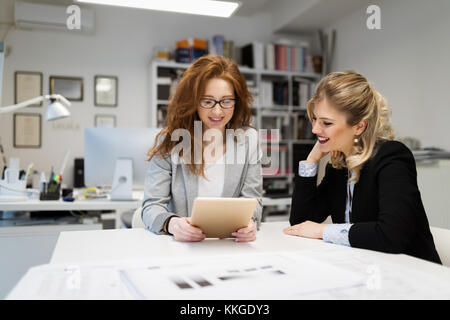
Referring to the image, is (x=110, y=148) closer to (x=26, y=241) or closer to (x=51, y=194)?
(x=51, y=194)

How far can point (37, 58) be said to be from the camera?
13.3ft

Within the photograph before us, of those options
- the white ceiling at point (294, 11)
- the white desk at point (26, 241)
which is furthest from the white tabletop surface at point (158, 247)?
the white ceiling at point (294, 11)

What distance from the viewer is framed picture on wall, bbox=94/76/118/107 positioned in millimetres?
4235

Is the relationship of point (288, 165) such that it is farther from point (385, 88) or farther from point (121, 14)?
point (121, 14)

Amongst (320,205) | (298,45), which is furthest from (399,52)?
(320,205)

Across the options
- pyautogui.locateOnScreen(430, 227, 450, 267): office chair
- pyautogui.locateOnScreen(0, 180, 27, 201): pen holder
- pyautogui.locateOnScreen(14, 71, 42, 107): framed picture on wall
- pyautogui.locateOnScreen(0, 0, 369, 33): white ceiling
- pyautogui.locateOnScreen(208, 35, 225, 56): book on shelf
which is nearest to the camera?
pyautogui.locateOnScreen(430, 227, 450, 267): office chair

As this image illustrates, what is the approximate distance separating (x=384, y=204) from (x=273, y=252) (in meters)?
0.34

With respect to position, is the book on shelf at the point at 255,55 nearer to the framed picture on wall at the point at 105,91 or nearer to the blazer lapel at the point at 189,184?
the framed picture on wall at the point at 105,91

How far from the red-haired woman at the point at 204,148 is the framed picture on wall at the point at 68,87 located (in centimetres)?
302

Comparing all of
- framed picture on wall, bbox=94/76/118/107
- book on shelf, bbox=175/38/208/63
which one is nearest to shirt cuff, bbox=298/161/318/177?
book on shelf, bbox=175/38/208/63

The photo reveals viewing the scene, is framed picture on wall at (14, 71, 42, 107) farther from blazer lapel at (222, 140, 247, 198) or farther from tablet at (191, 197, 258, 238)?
tablet at (191, 197, 258, 238)

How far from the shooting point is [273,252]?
0.96m

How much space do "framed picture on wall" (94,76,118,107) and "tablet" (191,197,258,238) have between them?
11.5 feet
